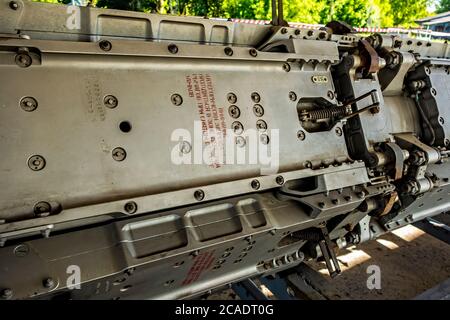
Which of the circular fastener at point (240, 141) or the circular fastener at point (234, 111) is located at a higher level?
the circular fastener at point (234, 111)

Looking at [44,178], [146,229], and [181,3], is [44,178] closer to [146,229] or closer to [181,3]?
[146,229]

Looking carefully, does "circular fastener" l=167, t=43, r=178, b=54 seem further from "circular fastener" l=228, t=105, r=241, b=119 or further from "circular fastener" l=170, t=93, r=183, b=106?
"circular fastener" l=228, t=105, r=241, b=119

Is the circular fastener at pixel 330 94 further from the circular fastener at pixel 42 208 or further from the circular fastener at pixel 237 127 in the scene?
the circular fastener at pixel 42 208

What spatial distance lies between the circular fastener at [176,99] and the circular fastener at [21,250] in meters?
0.89

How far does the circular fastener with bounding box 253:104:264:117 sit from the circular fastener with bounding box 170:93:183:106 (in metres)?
0.43

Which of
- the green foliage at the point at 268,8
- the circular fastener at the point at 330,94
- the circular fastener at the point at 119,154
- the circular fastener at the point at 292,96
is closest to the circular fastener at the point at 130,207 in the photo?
the circular fastener at the point at 119,154

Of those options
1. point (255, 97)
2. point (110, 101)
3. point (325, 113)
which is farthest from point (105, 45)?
point (325, 113)

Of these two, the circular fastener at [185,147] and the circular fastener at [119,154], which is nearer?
the circular fastener at [119,154]

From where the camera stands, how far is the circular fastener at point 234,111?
5.81ft

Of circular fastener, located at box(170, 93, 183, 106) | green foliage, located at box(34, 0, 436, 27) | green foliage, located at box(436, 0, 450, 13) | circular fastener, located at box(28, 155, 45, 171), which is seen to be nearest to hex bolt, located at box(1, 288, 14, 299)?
circular fastener, located at box(28, 155, 45, 171)

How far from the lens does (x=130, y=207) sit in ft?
4.67

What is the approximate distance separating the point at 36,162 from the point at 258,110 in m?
1.12

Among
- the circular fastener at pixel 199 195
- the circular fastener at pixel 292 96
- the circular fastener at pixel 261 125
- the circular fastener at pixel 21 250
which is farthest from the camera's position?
the circular fastener at pixel 292 96
